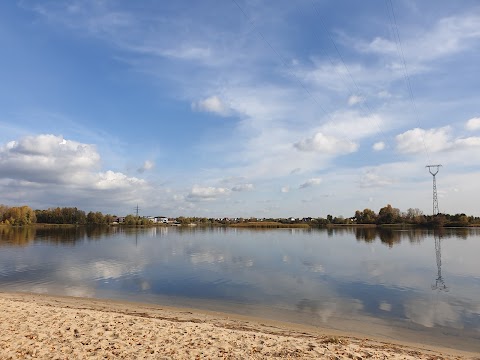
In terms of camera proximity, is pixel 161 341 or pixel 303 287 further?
pixel 303 287

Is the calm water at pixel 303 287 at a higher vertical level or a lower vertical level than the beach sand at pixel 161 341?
lower

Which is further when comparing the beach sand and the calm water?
the calm water

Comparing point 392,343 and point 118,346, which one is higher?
point 118,346

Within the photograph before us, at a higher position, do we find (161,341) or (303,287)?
(161,341)

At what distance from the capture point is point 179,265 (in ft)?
137

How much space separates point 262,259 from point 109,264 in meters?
21.3

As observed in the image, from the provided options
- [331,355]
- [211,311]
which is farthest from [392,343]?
[211,311]

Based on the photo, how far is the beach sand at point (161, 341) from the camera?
11406 mm

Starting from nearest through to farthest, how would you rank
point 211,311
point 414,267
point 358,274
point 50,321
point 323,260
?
point 50,321 → point 211,311 → point 358,274 → point 414,267 → point 323,260

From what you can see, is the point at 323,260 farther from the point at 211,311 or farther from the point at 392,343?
the point at 392,343

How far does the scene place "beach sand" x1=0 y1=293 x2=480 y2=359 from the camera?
1141cm

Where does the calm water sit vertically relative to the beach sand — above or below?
below

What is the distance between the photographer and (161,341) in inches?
501

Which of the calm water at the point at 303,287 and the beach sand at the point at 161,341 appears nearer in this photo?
the beach sand at the point at 161,341
